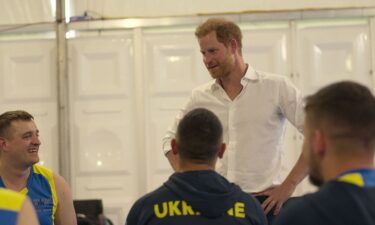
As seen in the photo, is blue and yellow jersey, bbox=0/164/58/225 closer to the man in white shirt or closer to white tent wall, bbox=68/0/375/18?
the man in white shirt

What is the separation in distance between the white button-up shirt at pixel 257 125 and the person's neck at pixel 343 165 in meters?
1.80

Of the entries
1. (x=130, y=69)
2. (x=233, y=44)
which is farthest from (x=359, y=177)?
(x=130, y=69)

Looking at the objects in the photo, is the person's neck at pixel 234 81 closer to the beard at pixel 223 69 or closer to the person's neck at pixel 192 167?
the beard at pixel 223 69

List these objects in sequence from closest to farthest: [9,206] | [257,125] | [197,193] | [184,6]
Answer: [9,206] → [197,193] → [257,125] → [184,6]

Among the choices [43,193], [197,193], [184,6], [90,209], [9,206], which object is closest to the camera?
[9,206]

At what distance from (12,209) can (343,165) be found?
88cm

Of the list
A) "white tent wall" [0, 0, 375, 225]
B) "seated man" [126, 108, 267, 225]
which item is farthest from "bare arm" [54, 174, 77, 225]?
"white tent wall" [0, 0, 375, 225]

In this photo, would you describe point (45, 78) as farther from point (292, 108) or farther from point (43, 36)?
A: point (292, 108)

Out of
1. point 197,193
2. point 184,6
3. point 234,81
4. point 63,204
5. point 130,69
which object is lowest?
point 63,204

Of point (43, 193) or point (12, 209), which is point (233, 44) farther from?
point (12, 209)

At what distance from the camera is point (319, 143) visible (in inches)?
79.3

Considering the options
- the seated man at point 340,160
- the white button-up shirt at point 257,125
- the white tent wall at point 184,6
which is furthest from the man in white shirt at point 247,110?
the white tent wall at point 184,6

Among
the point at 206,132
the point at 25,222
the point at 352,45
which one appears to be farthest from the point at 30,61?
the point at 25,222

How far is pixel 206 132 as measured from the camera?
2881 millimetres
